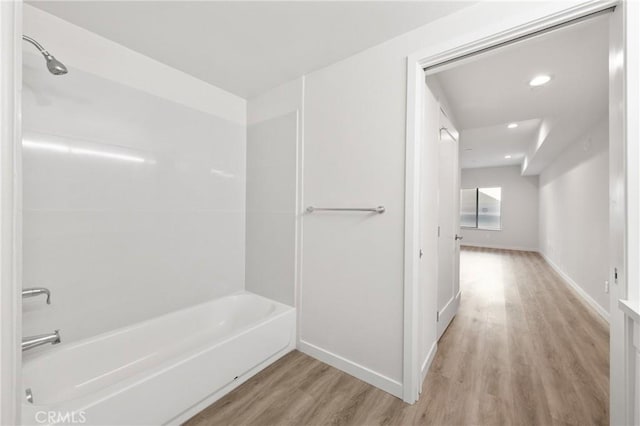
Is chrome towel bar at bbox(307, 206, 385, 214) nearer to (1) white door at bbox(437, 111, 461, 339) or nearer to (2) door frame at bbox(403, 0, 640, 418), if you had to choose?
(2) door frame at bbox(403, 0, 640, 418)

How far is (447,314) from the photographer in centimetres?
254

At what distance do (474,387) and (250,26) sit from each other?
280 centimetres

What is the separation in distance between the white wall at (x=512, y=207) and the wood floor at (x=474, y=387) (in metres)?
5.43

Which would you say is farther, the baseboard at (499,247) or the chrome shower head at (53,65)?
the baseboard at (499,247)

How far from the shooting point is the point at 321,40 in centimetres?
168

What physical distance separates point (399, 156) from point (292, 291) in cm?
144

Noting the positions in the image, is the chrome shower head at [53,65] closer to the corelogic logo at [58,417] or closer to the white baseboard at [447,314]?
the corelogic logo at [58,417]

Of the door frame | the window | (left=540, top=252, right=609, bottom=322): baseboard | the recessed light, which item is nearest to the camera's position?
the door frame

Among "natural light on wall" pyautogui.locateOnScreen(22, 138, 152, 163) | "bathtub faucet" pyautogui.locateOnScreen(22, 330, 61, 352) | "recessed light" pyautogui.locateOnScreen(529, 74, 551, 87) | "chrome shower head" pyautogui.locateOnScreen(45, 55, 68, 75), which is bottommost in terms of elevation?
"bathtub faucet" pyautogui.locateOnScreen(22, 330, 61, 352)

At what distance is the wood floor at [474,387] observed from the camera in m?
1.45

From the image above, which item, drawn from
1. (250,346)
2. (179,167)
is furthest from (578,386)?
(179,167)

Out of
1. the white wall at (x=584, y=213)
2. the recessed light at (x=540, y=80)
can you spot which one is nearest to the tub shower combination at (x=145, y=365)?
the recessed light at (x=540, y=80)

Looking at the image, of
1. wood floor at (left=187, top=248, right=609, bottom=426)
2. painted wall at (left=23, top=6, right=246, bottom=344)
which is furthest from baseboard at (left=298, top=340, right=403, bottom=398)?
painted wall at (left=23, top=6, right=246, bottom=344)

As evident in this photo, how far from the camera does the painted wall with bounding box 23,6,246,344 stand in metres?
1.48
